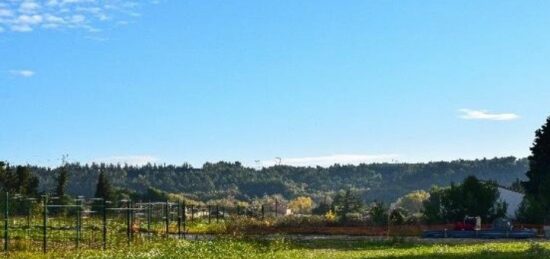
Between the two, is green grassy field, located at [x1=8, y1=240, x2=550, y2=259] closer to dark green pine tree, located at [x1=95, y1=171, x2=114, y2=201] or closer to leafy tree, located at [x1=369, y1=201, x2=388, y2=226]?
leafy tree, located at [x1=369, y1=201, x2=388, y2=226]

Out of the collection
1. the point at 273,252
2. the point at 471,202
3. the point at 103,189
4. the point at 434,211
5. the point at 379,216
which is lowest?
the point at 273,252

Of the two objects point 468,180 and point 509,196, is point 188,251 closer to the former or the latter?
point 468,180

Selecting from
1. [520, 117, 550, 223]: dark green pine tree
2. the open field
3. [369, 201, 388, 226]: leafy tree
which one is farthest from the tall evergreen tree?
the open field

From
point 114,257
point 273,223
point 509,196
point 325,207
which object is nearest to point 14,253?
point 114,257

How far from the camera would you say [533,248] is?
2914 centimetres

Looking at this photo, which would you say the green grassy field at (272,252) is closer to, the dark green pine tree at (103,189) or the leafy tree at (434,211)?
the leafy tree at (434,211)

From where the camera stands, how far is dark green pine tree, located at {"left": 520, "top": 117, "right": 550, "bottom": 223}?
64125 millimetres

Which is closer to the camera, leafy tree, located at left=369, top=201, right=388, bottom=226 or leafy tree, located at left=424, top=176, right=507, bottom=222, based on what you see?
leafy tree, located at left=424, top=176, right=507, bottom=222

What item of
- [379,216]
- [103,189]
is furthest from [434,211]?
[103,189]

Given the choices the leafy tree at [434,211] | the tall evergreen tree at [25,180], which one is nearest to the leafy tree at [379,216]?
the leafy tree at [434,211]

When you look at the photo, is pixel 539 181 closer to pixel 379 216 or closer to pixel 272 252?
pixel 379 216

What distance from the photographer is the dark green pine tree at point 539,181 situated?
64125mm

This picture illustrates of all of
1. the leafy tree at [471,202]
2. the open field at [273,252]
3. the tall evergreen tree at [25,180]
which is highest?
the tall evergreen tree at [25,180]

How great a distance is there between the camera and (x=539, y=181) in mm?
70750
